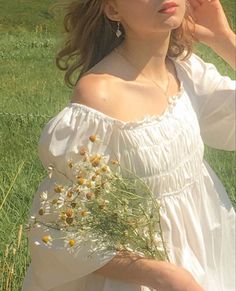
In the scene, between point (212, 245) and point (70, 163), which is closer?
point (70, 163)

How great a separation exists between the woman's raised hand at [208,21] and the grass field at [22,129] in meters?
0.52

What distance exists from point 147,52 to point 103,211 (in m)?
0.54

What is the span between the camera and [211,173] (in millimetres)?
2164

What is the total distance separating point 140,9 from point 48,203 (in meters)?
0.53

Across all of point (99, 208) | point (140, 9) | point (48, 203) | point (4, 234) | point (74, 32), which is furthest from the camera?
point (4, 234)

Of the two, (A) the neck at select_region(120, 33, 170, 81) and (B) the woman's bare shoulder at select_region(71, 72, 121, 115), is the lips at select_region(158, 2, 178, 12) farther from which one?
(B) the woman's bare shoulder at select_region(71, 72, 121, 115)

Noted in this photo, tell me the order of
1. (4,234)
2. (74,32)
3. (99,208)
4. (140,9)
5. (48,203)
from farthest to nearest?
(4,234) → (74,32) → (140,9) → (48,203) → (99,208)

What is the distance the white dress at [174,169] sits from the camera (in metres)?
1.76

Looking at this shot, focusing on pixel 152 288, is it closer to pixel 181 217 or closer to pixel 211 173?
pixel 181 217

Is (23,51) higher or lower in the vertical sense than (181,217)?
lower

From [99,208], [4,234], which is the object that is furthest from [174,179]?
[4,234]

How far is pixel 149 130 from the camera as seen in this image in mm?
1842

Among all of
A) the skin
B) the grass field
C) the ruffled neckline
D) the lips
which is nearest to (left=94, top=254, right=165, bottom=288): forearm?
the skin

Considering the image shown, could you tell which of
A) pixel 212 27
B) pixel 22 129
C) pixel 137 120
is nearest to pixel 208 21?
Result: pixel 212 27
